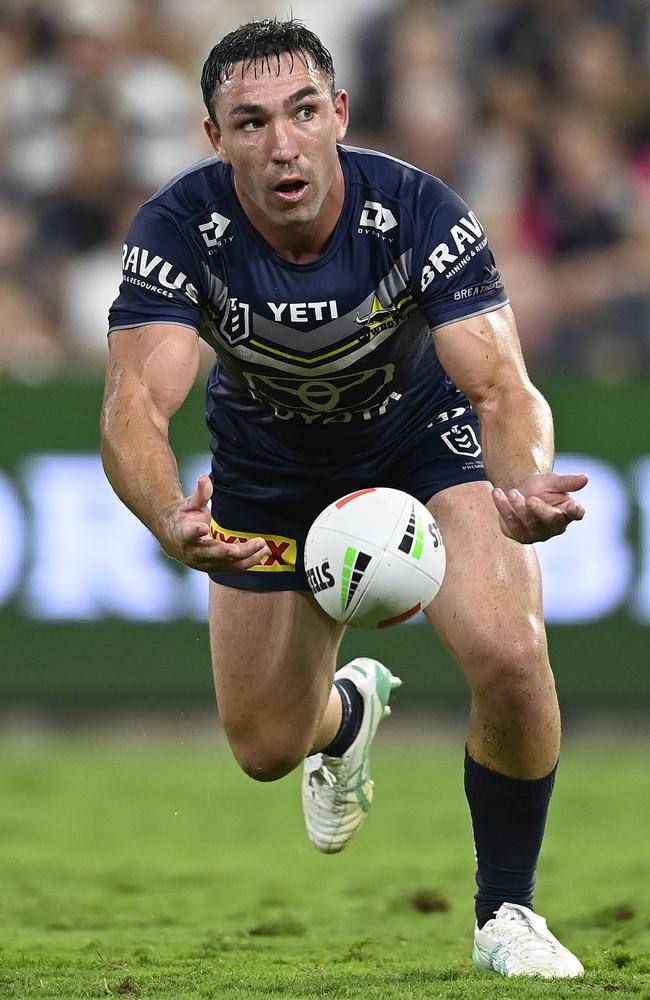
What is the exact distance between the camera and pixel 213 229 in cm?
519

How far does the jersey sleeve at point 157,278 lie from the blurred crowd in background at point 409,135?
5.99 meters

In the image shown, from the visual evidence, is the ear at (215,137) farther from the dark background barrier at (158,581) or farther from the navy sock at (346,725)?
the dark background barrier at (158,581)

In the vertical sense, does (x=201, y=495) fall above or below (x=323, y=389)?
below

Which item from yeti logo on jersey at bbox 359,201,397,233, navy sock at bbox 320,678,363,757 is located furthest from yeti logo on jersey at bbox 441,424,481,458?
navy sock at bbox 320,678,363,757

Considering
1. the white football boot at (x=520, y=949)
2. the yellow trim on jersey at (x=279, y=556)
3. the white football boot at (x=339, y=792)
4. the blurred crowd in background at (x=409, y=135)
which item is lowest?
the white football boot at (x=520, y=949)

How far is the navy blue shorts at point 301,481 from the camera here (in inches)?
223

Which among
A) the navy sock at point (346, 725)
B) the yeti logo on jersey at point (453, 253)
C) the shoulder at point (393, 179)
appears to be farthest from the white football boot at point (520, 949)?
the shoulder at point (393, 179)

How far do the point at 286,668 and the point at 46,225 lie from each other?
6.81m

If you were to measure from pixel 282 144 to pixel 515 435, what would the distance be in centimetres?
111

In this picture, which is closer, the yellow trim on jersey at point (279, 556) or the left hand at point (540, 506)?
the left hand at point (540, 506)

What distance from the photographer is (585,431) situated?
10.6 meters

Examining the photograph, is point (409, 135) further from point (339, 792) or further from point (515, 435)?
point (515, 435)

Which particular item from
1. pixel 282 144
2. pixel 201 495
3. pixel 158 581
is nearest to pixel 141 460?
pixel 201 495

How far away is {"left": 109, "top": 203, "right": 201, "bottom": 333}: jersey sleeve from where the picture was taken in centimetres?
503
